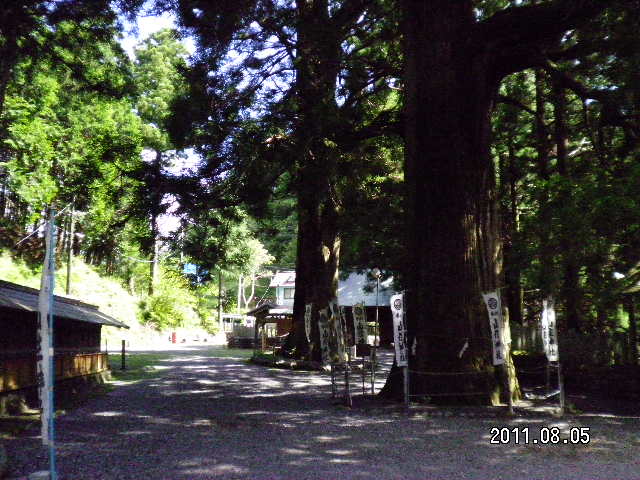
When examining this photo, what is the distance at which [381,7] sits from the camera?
509 inches

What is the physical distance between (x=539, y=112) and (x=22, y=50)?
12.9 m

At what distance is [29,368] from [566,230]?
11.0m

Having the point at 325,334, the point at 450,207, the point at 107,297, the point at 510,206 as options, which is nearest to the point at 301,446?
the point at 450,207

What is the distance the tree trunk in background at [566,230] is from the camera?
11.4m

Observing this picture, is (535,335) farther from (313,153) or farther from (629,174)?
(313,153)

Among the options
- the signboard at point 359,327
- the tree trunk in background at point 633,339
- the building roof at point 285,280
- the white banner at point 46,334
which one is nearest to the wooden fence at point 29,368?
the white banner at point 46,334

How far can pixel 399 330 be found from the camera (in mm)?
10219

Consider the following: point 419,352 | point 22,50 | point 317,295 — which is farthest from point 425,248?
point 317,295

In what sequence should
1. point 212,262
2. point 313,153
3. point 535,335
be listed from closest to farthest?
1. point 313,153
2. point 212,262
3. point 535,335

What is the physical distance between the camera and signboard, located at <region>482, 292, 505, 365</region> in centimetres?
917

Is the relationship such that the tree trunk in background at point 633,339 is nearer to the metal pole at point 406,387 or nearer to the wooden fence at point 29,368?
the metal pole at point 406,387

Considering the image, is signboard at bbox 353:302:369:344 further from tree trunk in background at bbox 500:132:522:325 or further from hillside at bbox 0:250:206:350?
hillside at bbox 0:250:206:350

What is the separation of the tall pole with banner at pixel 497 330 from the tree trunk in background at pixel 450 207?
68 centimetres

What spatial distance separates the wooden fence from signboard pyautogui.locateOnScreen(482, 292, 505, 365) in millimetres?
8192
